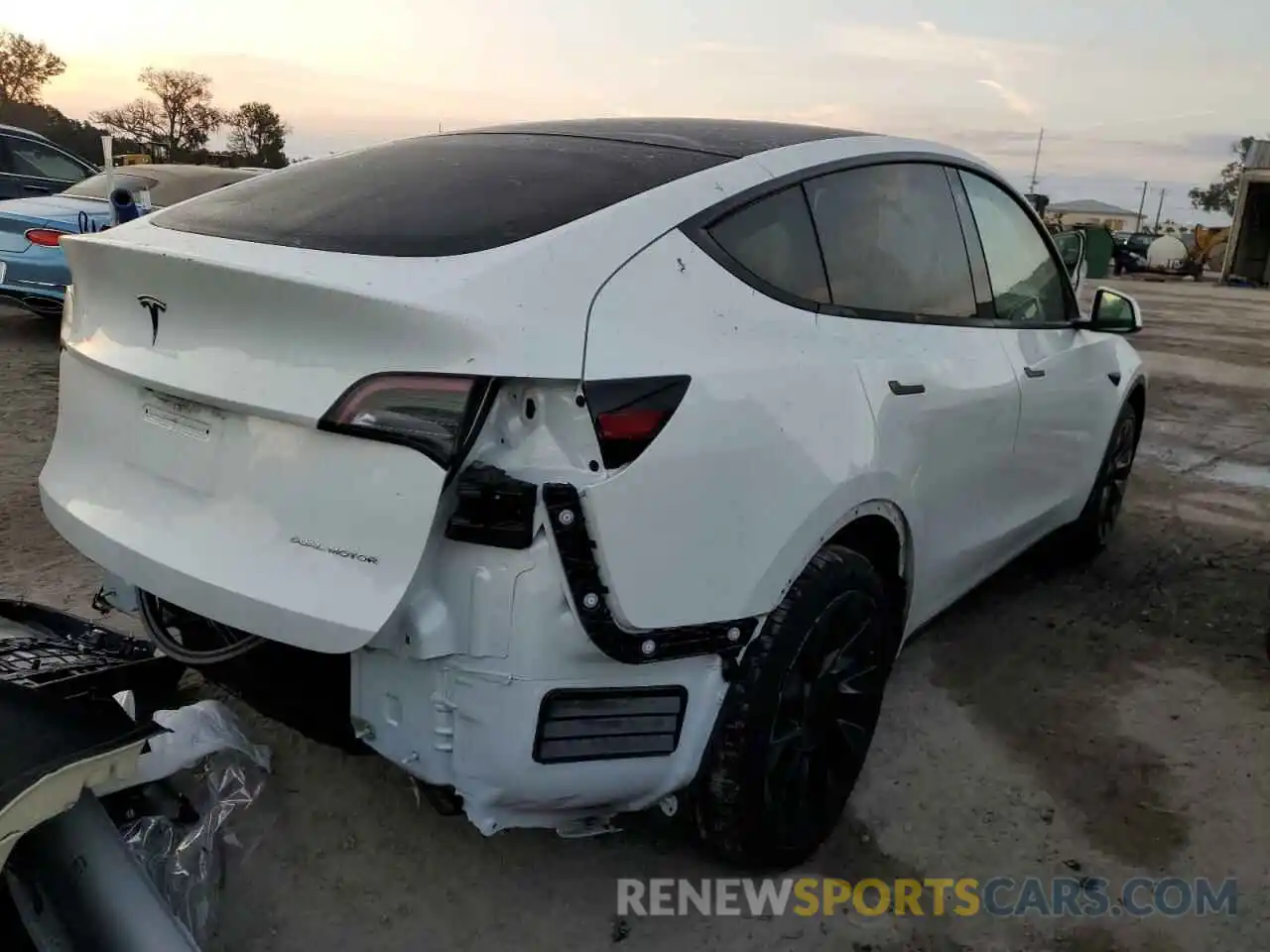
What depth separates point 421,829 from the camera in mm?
2629

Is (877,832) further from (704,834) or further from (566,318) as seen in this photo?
(566,318)

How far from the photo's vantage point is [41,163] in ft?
35.5

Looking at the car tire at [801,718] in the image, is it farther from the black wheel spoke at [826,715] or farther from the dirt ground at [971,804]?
the dirt ground at [971,804]

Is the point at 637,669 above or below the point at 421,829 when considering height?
above

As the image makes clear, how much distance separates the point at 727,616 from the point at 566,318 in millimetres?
666

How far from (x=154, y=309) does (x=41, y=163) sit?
1055cm

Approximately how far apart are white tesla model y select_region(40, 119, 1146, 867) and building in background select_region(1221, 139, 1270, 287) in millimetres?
37513

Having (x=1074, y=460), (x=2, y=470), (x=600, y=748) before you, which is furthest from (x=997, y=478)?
(x=2, y=470)

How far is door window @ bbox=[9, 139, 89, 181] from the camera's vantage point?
34.6ft

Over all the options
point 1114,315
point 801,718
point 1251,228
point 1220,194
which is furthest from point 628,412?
point 1220,194

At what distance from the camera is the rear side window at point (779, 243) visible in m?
2.26

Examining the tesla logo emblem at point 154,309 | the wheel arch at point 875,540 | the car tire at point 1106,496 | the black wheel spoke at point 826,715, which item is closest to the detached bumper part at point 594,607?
the wheel arch at point 875,540

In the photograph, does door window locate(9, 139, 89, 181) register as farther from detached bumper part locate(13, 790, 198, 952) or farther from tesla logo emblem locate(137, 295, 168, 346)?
detached bumper part locate(13, 790, 198, 952)

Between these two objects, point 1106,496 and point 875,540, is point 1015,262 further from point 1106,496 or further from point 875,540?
point 1106,496
